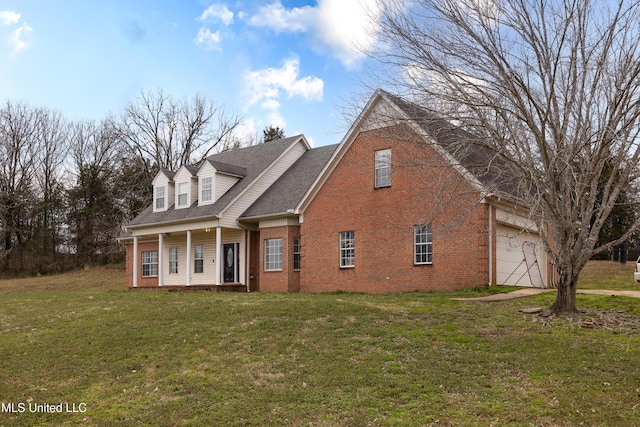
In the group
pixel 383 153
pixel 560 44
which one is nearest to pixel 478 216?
pixel 383 153

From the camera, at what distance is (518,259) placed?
71.0 ft

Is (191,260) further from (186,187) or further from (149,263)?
(149,263)

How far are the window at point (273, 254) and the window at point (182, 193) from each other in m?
5.84

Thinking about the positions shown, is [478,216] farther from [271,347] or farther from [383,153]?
[271,347]

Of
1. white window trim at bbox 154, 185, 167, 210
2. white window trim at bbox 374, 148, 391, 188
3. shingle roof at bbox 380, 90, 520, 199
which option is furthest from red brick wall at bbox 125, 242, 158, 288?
shingle roof at bbox 380, 90, 520, 199

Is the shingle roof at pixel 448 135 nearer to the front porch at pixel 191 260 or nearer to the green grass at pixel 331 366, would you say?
the green grass at pixel 331 366

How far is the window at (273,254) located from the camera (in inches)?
965

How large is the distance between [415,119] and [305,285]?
463 inches

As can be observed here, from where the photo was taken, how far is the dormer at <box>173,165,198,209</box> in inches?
1117

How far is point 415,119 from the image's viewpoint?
12766 millimetres

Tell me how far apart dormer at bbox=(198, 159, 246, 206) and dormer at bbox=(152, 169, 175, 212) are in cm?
301

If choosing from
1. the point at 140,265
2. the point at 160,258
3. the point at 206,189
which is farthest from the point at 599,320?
the point at 140,265

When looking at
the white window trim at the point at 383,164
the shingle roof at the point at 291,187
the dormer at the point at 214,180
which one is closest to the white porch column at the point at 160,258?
the dormer at the point at 214,180

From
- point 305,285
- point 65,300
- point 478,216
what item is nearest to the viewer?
point 478,216
